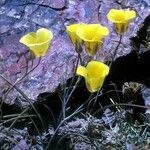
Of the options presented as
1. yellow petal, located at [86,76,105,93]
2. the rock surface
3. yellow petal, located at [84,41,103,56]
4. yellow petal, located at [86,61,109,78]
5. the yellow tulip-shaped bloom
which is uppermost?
the yellow tulip-shaped bloom

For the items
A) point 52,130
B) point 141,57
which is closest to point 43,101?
point 52,130

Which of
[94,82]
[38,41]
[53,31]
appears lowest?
[53,31]

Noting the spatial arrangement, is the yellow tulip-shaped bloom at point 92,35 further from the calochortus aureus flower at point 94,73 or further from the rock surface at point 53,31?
the rock surface at point 53,31

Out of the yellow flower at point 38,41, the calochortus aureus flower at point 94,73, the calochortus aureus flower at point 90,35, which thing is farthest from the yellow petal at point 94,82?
the yellow flower at point 38,41

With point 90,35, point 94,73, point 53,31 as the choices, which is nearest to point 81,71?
point 94,73

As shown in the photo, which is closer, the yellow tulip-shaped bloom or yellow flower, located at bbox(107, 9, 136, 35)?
the yellow tulip-shaped bloom

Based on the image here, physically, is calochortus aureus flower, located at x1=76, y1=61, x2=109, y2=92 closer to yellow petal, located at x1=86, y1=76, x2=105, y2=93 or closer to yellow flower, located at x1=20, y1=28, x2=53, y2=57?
yellow petal, located at x1=86, y1=76, x2=105, y2=93

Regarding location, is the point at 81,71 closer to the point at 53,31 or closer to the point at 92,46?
the point at 92,46

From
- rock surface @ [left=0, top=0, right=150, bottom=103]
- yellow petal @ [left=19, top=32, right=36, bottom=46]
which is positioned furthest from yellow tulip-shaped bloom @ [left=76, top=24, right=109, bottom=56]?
rock surface @ [left=0, top=0, right=150, bottom=103]
